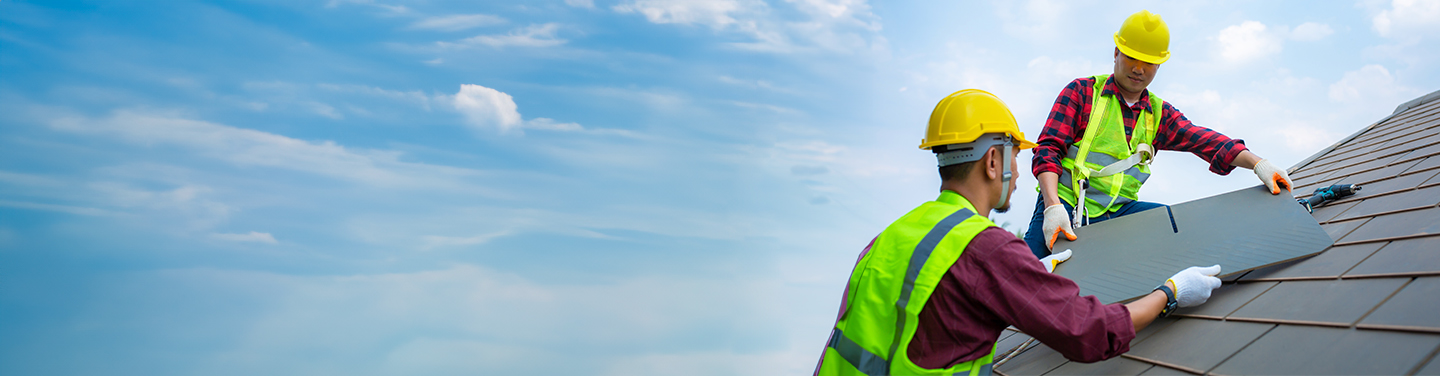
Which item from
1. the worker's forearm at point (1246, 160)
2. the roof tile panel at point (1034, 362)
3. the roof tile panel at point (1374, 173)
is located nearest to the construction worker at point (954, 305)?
the roof tile panel at point (1034, 362)

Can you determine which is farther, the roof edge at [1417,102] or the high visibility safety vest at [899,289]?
the roof edge at [1417,102]

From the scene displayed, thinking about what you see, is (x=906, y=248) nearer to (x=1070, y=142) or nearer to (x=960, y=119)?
(x=960, y=119)

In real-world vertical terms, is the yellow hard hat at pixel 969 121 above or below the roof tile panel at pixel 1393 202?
above

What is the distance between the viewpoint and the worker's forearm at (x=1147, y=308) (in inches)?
98.7

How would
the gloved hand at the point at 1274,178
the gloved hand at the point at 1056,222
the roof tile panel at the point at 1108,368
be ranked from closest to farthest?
the roof tile panel at the point at 1108,368 < the gloved hand at the point at 1274,178 < the gloved hand at the point at 1056,222

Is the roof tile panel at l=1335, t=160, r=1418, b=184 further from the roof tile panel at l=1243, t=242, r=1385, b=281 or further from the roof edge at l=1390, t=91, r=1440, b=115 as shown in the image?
the roof edge at l=1390, t=91, r=1440, b=115

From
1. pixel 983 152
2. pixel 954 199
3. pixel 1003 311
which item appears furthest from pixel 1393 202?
pixel 1003 311

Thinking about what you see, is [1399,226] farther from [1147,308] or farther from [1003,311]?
[1003,311]

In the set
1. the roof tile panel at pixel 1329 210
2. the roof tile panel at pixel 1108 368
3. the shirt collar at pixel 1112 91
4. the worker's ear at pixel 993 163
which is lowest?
the roof tile panel at pixel 1108 368

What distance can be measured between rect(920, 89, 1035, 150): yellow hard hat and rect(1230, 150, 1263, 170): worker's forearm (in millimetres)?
1803

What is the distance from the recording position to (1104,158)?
383cm

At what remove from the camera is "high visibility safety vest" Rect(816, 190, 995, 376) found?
7.25ft

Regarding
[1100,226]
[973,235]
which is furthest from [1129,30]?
[973,235]

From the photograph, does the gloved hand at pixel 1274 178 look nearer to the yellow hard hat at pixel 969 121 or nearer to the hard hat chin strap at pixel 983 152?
the yellow hard hat at pixel 969 121
